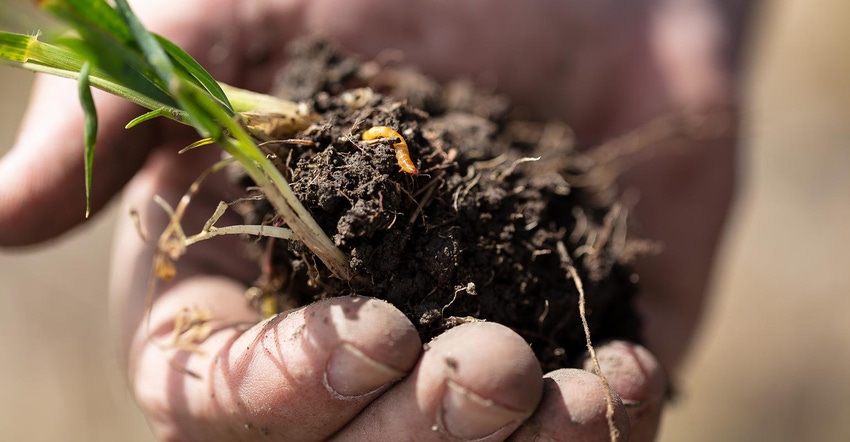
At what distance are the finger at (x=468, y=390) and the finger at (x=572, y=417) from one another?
1.7 inches

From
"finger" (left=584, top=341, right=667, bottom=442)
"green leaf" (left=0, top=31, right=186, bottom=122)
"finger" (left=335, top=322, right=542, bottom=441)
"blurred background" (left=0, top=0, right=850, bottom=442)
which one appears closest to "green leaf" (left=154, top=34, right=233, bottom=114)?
"green leaf" (left=0, top=31, right=186, bottom=122)

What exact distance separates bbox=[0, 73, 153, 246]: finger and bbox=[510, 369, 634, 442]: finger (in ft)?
3.87

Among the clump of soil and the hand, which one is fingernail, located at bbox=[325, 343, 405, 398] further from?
the clump of soil

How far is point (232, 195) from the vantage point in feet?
5.93

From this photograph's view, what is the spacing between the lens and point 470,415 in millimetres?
1062

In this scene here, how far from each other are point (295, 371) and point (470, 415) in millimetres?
328

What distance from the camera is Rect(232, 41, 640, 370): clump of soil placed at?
1.22 meters

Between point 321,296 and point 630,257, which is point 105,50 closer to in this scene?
point 321,296

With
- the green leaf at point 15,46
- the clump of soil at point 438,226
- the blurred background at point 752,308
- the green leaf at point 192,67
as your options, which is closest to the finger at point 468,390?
the clump of soil at point 438,226

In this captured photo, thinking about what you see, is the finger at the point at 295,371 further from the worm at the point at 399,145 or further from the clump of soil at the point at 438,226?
the worm at the point at 399,145

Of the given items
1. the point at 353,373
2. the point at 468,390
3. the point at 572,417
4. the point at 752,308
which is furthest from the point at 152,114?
the point at 752,308

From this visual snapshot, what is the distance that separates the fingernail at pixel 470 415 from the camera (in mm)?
1054

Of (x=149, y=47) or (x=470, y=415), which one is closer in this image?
(x=149, y=47)

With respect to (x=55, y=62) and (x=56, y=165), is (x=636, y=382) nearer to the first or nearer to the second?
(x=55, y=62)
